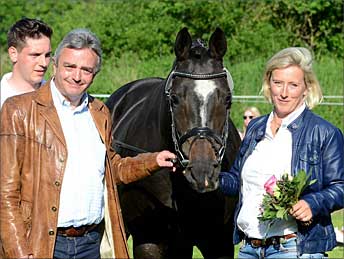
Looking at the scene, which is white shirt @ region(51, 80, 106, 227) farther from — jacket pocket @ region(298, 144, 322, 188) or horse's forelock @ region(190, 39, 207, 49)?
horse's forelock @ region(190, 39, 207, 49)

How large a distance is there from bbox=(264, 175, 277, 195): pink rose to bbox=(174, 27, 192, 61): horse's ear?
123 cm

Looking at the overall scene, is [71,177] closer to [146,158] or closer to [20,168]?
[20,168]

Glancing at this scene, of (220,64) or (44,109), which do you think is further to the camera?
(220,64)

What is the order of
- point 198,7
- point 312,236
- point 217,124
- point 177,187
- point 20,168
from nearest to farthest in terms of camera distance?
point 20,168, point 312,236, point 217,124, point 177,187, point 198,7

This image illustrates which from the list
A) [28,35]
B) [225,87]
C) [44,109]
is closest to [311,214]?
[225,87]

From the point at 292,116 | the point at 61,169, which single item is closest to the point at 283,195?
the point at 292,116

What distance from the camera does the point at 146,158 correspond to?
15.2 ft

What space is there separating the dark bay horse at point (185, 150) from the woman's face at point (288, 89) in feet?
1.63

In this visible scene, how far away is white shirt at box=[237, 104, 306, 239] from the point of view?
4457 millimetres

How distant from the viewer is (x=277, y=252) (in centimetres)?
444

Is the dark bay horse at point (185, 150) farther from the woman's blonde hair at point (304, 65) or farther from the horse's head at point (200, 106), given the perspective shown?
the woman's blonde hair at point (304, 65)

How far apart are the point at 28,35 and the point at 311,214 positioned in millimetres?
2099

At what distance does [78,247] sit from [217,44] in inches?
70.8

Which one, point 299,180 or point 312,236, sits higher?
point 299,180
